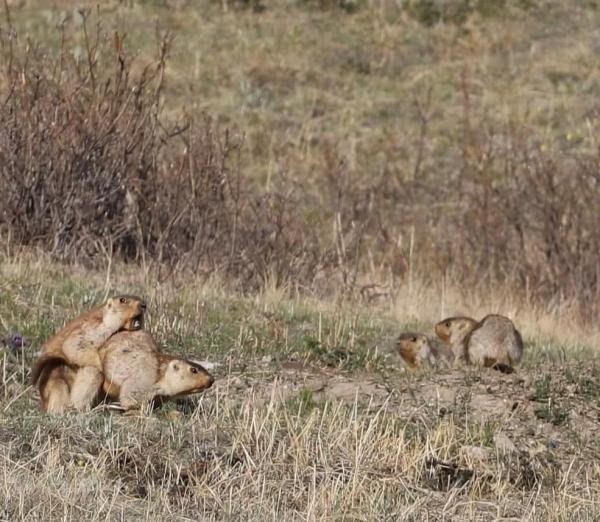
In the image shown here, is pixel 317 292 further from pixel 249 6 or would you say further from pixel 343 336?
pixel 249 6

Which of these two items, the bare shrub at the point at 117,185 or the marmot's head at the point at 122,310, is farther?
the bare shrub at the point at 117,185

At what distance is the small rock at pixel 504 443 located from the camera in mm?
7256

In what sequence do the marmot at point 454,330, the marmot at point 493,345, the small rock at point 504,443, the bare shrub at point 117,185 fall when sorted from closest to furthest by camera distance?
the small rock at point 504,443, the marmot at point 493,345, the marmot at point 454,330, the bare shrub at point 117,185

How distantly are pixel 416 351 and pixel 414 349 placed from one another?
0.03 metres

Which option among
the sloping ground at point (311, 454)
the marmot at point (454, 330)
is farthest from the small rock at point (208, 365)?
the marmot at point (454, 330)

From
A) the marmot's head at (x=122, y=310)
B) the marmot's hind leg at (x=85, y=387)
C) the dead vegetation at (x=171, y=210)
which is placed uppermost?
the marmot's head at (x=122, y=310)

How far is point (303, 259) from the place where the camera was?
14570 mm

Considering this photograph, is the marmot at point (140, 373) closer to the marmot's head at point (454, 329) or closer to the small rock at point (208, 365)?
the small rock at point (208, 365)

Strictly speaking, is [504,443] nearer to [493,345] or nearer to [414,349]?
[493,345]

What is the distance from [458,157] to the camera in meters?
26.4

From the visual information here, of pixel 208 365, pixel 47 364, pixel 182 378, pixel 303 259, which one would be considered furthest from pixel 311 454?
pixel 303 259

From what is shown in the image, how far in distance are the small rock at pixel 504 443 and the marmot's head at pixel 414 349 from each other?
1.87 m

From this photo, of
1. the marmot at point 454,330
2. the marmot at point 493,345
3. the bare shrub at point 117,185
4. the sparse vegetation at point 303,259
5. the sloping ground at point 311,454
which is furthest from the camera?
the bare shrub at point 117,185

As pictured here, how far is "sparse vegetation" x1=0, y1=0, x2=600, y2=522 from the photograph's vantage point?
6.27 m
